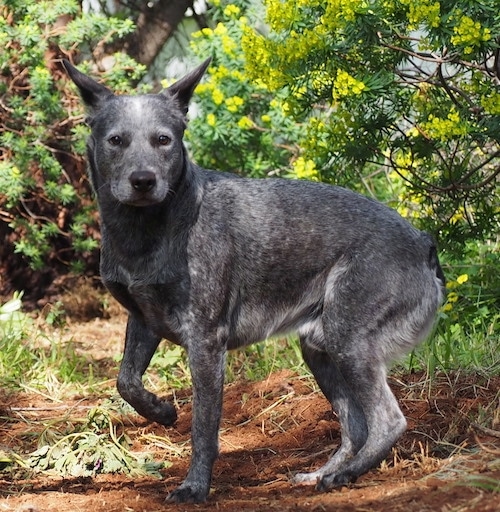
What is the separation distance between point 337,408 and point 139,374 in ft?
3.33

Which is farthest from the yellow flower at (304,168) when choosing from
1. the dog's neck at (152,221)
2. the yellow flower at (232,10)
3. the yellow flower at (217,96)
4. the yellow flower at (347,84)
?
the dog's neck at (152,221)

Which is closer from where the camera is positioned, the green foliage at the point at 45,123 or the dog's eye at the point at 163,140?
the dog's eye at the point at 163,140

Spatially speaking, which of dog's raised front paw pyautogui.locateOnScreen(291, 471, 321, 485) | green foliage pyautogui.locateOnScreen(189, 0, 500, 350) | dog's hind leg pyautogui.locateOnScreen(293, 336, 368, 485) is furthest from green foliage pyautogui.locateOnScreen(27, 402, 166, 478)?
green foliage pyautogui.locateOnScreen(189, 0, 500, 350)

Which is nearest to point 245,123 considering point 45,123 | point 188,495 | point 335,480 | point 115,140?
point 45,123

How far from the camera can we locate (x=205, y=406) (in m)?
4.50

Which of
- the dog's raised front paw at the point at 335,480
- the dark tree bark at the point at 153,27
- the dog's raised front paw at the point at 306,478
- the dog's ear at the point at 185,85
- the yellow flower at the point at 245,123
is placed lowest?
the dog's raised front paw at the point at 306,478

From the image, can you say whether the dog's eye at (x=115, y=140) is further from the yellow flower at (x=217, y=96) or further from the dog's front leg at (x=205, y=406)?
the yellow flower at (x=217, y=96)

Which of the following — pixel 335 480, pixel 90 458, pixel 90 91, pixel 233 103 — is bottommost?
pixel 90 458

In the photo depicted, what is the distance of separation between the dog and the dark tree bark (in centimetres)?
430

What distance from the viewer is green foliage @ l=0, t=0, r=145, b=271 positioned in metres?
7.71

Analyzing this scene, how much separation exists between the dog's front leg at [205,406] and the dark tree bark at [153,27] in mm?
5026

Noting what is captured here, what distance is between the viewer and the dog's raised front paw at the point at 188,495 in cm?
430

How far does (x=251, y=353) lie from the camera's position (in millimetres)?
6984

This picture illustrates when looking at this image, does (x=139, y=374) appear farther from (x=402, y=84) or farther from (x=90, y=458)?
(x=402, y=84)
